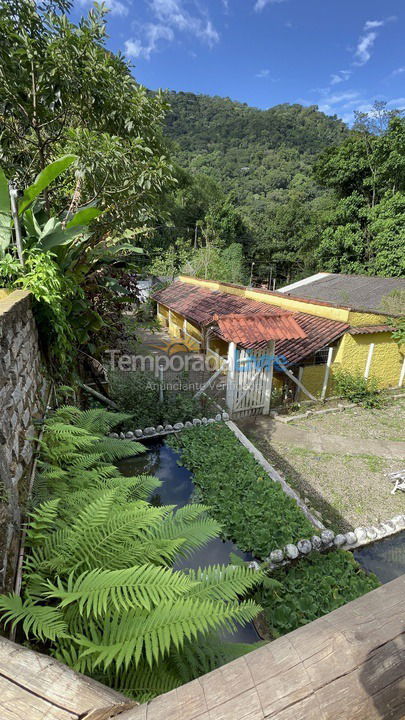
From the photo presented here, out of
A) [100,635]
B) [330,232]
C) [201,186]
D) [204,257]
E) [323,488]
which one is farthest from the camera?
[201,186]

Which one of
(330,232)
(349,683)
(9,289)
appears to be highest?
(330,232)

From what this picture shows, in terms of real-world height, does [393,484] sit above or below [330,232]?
below

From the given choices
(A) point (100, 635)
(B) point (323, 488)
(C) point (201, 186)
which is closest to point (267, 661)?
(A) point (100, 635)

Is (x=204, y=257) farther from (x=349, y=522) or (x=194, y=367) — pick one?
(x=349, y=522)

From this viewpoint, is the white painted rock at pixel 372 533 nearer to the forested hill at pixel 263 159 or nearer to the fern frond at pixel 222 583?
the fern frond at pixel 222 583

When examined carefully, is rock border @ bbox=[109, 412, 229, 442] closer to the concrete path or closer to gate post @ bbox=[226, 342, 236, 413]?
gate post @ bbox=[226, 342, 236, 413]

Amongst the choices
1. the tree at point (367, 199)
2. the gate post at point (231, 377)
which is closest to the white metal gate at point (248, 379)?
the gate post at point (231, 377)

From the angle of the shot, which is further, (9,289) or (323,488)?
(323,488)
